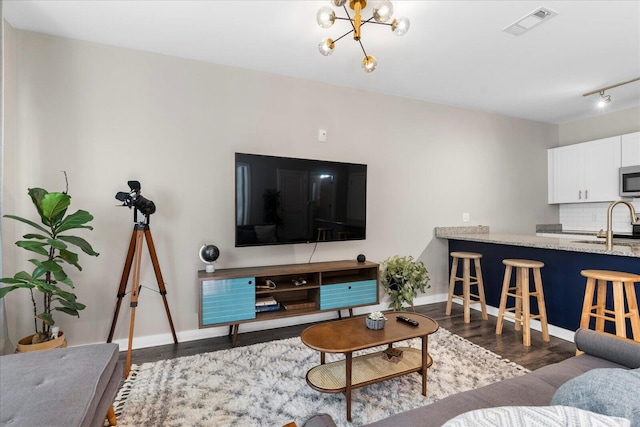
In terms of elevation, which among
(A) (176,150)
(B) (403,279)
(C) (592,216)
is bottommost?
(B) (403,279)

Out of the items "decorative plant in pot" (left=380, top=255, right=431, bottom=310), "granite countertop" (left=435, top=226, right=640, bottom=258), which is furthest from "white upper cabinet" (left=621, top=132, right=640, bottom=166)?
"decorative plant in pot" (left=380, top=255, right=431, bottom=310)

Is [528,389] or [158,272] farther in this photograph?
[158,272]

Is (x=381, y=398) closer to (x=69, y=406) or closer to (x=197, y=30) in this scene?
(x=69, y=406)

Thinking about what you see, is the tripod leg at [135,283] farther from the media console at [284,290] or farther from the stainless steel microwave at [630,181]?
the stainless steel microwave at [630,181]

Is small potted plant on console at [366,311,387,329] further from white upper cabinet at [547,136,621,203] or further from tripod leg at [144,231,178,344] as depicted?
white upper cabinet at [547,136,621,203]

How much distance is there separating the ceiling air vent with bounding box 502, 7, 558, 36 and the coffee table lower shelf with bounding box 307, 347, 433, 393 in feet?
8.30

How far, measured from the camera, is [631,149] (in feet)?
13.6

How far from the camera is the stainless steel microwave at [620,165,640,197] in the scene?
4.01 metres

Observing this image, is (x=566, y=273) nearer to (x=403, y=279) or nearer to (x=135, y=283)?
(x=403, y=279)

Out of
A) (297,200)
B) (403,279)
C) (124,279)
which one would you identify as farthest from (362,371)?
(124,279)

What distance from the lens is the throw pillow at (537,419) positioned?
0.63 meters

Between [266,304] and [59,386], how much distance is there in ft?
5.61

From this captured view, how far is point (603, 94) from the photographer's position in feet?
12.3

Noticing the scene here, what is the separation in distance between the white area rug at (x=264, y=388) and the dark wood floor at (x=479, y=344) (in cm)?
15
